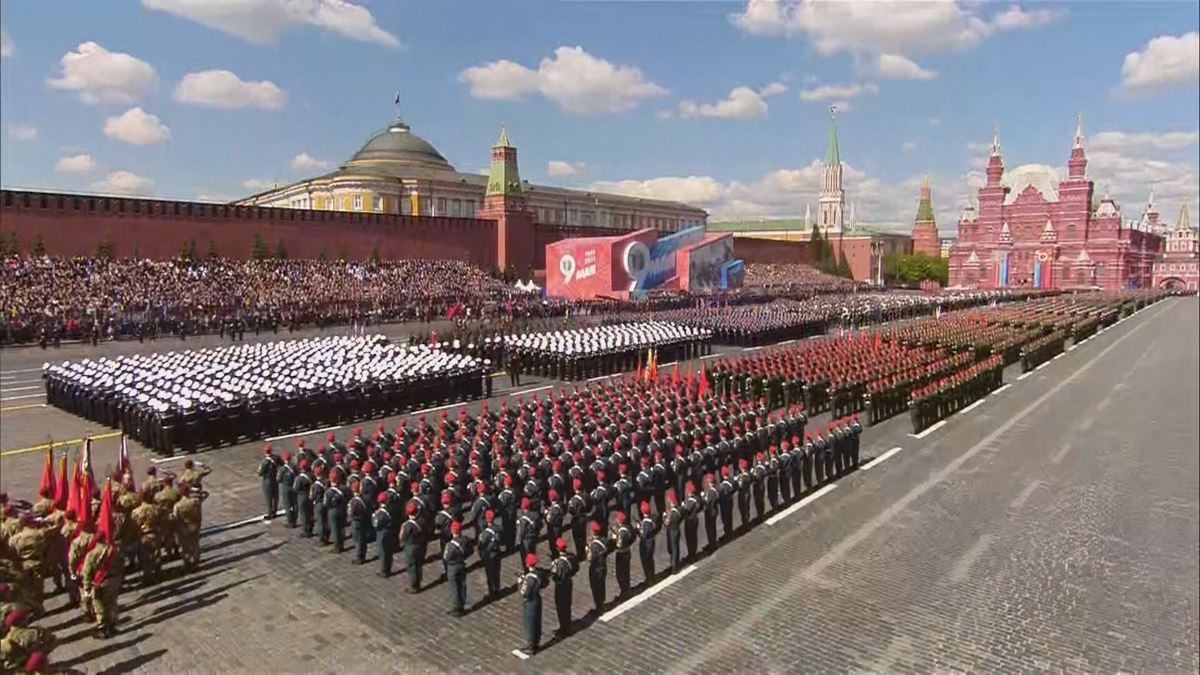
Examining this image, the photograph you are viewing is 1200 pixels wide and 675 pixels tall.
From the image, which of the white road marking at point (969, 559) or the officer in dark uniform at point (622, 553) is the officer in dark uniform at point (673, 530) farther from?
the white road marking at point (969, 559)

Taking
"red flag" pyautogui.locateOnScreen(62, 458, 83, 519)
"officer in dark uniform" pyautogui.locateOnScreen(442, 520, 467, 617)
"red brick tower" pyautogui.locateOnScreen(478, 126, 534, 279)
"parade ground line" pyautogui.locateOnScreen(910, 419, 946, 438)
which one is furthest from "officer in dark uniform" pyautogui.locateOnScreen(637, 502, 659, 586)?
"red brick tower" pyautogui.locateOnScreen(478, 126, 534, 279)

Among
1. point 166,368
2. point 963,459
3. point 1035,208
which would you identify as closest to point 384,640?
point 963,459

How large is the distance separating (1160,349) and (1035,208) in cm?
5176

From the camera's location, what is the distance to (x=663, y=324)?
87.2ft

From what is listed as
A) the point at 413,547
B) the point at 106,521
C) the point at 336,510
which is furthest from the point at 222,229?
the point at 413,547

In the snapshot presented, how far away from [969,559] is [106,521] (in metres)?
8.47

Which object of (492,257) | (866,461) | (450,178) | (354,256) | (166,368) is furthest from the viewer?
(450,178)

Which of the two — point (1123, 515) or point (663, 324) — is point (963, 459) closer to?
point (1123, 515)

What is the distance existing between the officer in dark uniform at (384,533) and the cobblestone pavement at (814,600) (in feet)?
0.58

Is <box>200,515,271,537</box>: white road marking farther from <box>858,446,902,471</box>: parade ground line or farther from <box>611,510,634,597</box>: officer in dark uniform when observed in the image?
<box>858,446,902,471</box>: parade ground line

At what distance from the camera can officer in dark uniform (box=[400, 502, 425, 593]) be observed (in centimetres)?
710

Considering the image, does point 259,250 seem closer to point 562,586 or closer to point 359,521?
point 359,521

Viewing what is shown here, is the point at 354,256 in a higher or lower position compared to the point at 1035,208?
lower

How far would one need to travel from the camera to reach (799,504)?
1015cm
